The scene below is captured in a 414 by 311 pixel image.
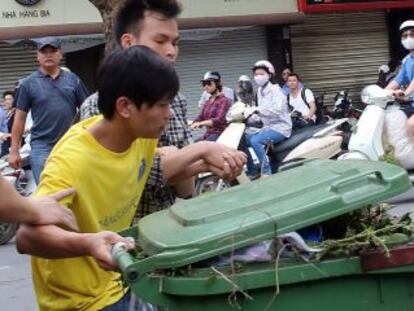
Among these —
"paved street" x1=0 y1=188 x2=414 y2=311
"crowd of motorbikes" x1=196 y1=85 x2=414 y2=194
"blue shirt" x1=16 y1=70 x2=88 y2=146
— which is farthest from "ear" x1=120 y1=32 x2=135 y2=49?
"crowd of motorbikes" x1=196 y1=85 x2=414 y2=194

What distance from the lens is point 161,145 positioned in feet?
10.4

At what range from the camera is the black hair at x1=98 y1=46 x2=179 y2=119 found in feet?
8.01

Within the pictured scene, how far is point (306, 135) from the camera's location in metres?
9.76

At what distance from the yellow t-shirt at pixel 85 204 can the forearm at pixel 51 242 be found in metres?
0.12

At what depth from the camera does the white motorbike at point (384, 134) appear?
8.73 meters

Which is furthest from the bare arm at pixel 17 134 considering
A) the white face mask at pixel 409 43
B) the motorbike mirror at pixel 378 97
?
the white face mask at pixel 409 43

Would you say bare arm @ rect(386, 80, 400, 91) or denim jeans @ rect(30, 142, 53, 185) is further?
bare arm @ rect(386, 80, 400, 91)

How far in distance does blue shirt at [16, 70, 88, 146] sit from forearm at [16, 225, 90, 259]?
468 cm

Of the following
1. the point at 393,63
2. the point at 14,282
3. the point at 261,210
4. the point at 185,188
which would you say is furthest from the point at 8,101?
the point at 261,210

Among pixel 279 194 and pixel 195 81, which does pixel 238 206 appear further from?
pixel 195 81

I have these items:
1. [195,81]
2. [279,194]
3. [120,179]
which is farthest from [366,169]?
[195,81]

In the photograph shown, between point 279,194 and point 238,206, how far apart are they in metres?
0.11

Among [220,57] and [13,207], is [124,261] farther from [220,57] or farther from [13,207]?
[220,57]

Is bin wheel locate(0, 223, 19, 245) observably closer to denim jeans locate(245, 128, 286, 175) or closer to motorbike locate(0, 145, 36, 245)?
motorbike locate(0, 145, 36, 245)
